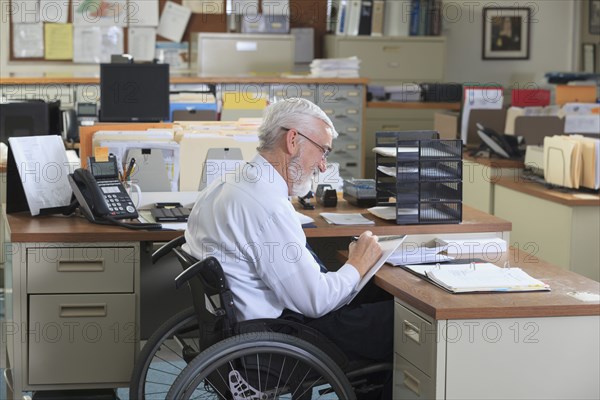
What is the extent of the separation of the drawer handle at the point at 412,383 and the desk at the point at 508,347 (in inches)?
1.0

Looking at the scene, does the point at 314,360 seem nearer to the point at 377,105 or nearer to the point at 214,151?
the point at 214,151

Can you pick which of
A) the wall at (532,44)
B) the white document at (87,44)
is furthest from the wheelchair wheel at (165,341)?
the wall at (532,44)

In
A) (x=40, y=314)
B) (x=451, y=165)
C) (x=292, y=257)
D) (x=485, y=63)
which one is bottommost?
(x=40, y=314)

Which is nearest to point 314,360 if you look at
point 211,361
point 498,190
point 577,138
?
point 211,361

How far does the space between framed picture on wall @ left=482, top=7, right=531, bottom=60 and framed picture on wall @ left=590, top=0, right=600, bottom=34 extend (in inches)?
23.6

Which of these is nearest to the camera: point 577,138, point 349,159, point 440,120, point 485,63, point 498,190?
point 577,138

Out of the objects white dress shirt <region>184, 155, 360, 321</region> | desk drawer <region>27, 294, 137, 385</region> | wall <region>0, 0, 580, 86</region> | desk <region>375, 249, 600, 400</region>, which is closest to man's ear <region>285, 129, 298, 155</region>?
white dress shirt <region>184, 155, 360, 321</region>

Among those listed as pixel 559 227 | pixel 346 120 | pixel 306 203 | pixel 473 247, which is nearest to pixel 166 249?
pixel 306 203

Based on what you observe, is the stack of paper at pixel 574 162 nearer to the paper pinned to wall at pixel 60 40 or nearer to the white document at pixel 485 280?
the white document at pixel 485 280

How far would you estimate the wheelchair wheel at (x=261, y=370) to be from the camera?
101 inches

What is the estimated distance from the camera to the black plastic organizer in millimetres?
3399

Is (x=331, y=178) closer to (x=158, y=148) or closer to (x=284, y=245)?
(x=158, y=148)

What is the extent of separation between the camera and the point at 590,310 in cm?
256

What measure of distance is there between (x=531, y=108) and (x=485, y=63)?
3.09m
